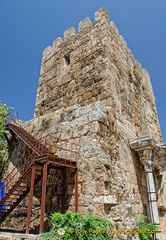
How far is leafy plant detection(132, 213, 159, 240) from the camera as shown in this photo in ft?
17.0

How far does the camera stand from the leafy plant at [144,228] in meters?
5.19

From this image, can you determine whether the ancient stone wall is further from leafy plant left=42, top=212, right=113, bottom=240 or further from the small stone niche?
leafy plant left=42, top=212, right=113, bottom=240

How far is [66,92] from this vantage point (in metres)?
8.11

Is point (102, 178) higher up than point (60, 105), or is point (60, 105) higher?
point (60, 105)

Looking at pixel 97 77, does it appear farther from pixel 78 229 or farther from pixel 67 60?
pixel 78 229

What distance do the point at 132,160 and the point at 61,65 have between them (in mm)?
5322

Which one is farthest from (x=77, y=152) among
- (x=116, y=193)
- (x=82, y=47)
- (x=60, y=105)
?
(x=82, y=47)

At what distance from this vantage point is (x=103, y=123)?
5.83 metres

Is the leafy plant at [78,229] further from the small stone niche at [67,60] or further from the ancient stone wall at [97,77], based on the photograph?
the small stone niche at [67,60]

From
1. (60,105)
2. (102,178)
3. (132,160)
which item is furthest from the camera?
(60,105)

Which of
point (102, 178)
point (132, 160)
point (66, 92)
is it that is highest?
point (66, 92)

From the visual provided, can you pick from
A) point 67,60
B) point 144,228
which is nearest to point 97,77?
point 67,60

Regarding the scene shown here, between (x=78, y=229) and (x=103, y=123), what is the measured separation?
2.92m

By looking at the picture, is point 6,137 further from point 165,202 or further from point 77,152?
point 165,202
